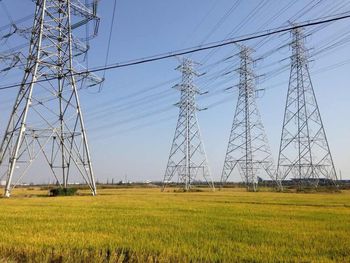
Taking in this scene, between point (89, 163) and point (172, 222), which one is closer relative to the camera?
point (172, 222)

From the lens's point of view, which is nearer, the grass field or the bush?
the grass field

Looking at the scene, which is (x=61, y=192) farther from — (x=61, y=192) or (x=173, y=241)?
(x=173, y=241)

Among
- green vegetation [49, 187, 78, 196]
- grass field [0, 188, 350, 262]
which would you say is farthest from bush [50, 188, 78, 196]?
grass field [0, 188, 350, 262]

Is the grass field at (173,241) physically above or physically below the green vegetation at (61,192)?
below

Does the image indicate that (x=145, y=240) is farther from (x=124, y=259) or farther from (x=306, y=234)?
(x=306, y=234)

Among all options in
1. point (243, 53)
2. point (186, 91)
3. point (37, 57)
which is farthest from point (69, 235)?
point (243, 53)

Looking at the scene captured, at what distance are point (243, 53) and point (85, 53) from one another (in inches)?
1128

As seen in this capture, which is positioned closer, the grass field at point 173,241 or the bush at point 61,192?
the grass field at point 173,241

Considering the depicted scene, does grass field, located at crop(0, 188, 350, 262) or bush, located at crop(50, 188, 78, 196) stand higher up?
bush, located at crop(50, 188, 78, 196)

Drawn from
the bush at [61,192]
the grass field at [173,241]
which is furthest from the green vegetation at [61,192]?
A: the grass field at [173,241]

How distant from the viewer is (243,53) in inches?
2549

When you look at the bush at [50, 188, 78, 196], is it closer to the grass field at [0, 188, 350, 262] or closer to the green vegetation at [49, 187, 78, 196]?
the green vegetation at [49, 187, 78, 196]

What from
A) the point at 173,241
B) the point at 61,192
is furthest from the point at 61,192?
the point at 173,241

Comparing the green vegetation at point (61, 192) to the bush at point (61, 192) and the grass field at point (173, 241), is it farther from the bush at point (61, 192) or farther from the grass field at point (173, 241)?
the grass field at point (173, 241)
